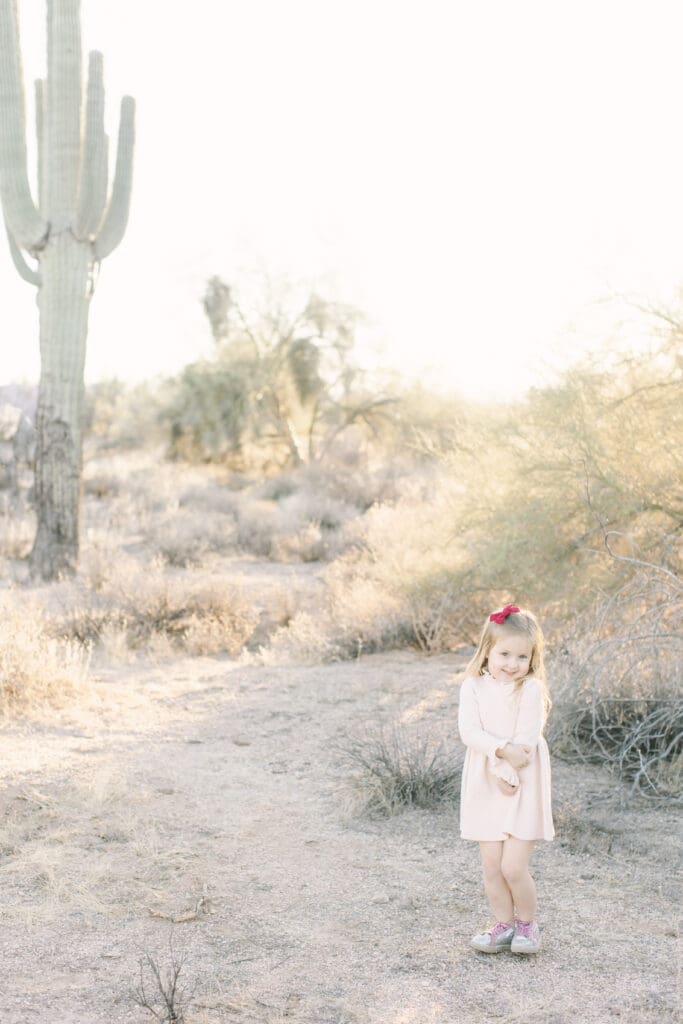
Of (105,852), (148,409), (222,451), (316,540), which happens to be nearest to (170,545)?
(316,540)

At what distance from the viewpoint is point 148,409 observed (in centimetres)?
3097

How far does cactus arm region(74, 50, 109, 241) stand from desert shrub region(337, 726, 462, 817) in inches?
318

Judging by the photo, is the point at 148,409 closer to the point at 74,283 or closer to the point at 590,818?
the point at 74,283

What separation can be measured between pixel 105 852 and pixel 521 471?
453 centimetres

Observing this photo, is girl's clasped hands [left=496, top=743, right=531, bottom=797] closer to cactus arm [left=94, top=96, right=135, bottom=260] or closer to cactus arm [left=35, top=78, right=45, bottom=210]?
cactus arm [left=94, top=96, right=135, bottom=260]

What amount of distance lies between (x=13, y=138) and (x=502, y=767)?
32.9ft

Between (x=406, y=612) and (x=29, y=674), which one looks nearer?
(x=29, y=674)

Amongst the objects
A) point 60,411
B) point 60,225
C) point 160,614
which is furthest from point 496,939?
point 60,225

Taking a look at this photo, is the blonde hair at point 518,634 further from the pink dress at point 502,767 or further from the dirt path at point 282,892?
the dirt path at point 282,892

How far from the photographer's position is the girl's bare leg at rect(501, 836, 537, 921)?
146 inches

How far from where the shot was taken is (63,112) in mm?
11617

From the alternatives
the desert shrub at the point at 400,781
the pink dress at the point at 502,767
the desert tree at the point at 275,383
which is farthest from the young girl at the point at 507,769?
the desert tree at the point at 275,383

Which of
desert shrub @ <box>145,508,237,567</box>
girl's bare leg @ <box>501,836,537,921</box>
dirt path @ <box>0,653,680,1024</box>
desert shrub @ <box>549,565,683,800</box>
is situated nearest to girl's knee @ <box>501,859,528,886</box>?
girl's bare leg @ <box>501,836,537,921</box>

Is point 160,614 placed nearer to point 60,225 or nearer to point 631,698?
point 60,225
